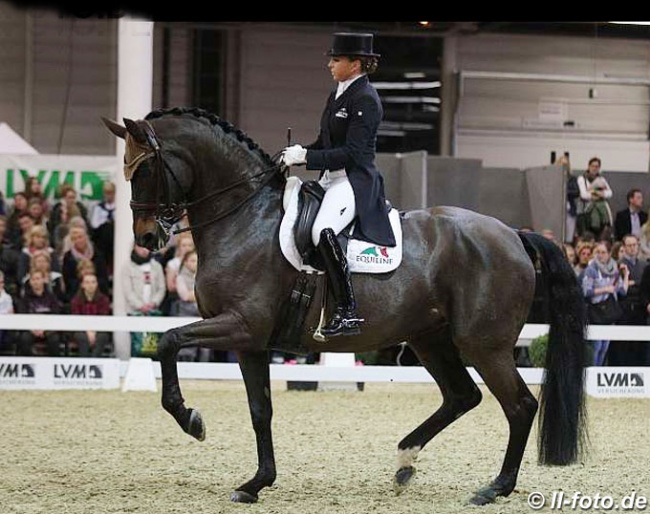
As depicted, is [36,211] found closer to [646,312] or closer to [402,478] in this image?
[646,312]

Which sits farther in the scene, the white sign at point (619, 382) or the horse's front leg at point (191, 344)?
the white sign at point (619, 382)

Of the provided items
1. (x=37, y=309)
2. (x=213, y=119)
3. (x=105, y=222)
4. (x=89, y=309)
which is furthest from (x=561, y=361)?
(x=105, y=222)

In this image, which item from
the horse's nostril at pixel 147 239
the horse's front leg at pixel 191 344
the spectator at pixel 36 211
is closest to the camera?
the horse's front leg at pixel 191 344

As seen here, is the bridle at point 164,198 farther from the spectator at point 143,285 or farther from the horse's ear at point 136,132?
the spectator at point 143,285

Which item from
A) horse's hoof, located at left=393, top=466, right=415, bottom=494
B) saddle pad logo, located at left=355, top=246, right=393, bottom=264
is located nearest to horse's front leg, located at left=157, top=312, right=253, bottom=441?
saddle pad logo, located at left=355, top=246, right=393, bottom=264

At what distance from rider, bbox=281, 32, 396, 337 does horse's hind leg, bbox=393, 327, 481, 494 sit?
672 mm

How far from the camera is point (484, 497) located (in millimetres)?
5848

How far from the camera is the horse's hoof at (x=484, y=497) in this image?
582 centimetres

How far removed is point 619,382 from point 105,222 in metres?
6.05

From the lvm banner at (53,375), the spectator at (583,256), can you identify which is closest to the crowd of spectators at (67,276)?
the lvm banner at (53,375)

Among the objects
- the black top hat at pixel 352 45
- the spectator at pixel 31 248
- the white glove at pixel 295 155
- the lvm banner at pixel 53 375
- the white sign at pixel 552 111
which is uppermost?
the white sign at pixel 552 111

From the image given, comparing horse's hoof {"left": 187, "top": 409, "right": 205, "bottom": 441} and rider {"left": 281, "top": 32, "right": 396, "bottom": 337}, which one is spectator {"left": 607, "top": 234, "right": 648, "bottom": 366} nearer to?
rider {"left": 281, "top": 32, "right": 396, "bottom": 337}

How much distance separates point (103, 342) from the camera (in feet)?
39.7

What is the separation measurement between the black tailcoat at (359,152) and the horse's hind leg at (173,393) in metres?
1.12
